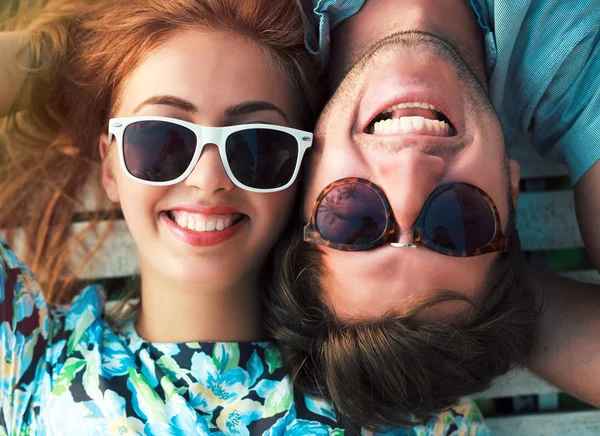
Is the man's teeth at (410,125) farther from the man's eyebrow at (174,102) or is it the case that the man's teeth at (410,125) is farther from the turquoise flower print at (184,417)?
the turquoise flower print at (184,417)

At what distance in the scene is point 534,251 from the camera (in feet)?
8.82

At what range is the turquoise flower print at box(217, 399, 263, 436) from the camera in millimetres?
2051

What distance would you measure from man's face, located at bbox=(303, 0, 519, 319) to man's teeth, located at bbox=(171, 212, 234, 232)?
0.28 metres

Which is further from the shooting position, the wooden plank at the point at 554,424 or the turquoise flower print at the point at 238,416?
the wooden plank at the point at 554,424

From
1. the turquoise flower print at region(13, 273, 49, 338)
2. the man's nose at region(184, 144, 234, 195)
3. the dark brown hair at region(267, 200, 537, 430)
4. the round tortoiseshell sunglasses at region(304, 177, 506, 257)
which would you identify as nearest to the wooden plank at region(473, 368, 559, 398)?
the dark brown hair at region(267, 200, 537, 430)

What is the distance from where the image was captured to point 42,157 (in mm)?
2576

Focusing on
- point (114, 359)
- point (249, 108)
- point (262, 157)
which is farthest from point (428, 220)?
point (114, 359)

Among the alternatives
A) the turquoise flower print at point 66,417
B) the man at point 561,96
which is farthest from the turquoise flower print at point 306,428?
the man at point 561,96

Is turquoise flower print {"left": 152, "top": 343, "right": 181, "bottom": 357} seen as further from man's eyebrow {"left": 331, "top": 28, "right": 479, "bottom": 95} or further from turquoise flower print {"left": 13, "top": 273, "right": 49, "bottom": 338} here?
man's eyebrow {"left": 331, "top": 28, "right": 479, "bottom": 95}

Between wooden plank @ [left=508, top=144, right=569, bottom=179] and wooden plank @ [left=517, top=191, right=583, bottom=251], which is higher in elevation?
wooden plank @ [left=508, top=144, right=569, bottom=179]

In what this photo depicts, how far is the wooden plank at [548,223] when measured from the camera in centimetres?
265

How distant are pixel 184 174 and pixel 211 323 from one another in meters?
0.57

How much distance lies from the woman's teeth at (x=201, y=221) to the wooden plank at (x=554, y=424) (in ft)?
5.11

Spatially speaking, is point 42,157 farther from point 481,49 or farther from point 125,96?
point 481,49
